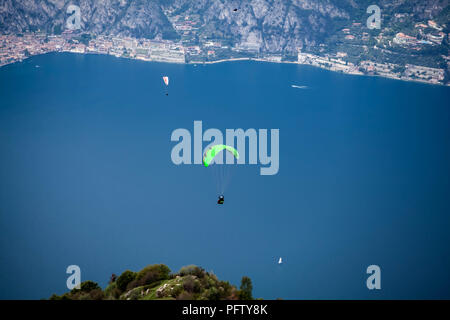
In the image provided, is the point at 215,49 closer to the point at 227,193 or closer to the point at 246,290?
the point at 227,193

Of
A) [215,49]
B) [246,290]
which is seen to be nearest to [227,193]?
[246,290]

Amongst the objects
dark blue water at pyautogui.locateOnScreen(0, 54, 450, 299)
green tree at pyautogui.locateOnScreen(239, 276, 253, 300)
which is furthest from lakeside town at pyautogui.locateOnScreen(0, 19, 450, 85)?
green tree at pyautogui.locateOnScreen(239, 276, 253, 300)

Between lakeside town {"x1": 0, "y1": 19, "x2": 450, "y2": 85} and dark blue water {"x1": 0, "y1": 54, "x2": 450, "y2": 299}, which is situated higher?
lakeside town {"x1": 0, "y1": 19, "x2": 450, "y2": 85}

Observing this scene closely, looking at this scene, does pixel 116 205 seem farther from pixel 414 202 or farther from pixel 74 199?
pixel 414 202

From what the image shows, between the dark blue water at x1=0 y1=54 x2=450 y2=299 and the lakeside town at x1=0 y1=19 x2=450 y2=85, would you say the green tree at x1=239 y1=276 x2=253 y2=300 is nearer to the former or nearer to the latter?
the dark blue water at x1=0 y1=54 x2=450 y2=299

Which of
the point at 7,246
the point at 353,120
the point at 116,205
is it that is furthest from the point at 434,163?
the point at 7,246
